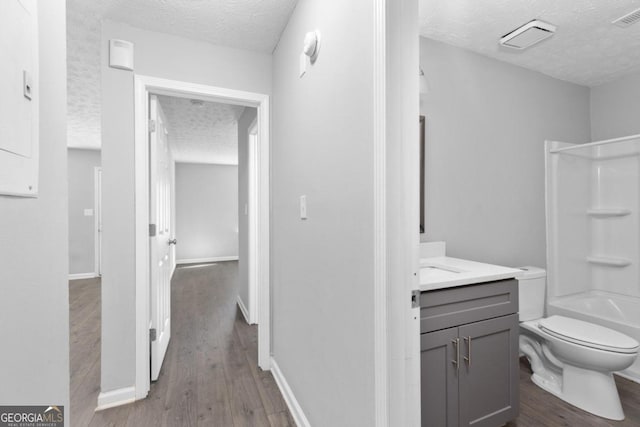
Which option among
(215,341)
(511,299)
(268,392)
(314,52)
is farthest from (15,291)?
(215,341)

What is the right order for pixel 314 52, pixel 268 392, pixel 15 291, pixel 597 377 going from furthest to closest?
pixel 268 392
pixel 597 377
pixel 314 52
pixel 15 291

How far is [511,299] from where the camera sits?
154cm

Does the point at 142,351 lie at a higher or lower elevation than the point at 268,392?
higher

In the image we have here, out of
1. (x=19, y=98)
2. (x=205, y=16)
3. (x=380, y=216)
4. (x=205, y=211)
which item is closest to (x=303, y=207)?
(x=380, y=216)

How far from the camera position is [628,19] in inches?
72.6

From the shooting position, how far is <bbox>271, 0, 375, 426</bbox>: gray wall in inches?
41.2

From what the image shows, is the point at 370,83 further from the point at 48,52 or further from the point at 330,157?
the point at 48,52

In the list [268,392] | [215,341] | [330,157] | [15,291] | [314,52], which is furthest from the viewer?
[215,341]

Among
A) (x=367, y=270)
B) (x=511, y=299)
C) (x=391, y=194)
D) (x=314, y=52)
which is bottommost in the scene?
(x=511, y=299)

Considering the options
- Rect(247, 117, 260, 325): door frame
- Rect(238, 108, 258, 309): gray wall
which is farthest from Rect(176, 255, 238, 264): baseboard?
Rect(247, 117, 260, 325): door frame

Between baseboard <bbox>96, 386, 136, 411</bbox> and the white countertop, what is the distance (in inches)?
75.3

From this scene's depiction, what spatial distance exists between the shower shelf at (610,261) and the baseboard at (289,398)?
9.61 feet

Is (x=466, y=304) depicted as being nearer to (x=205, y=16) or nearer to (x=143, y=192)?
→ (x=143, y=192)

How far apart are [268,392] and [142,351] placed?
0.85 meters
